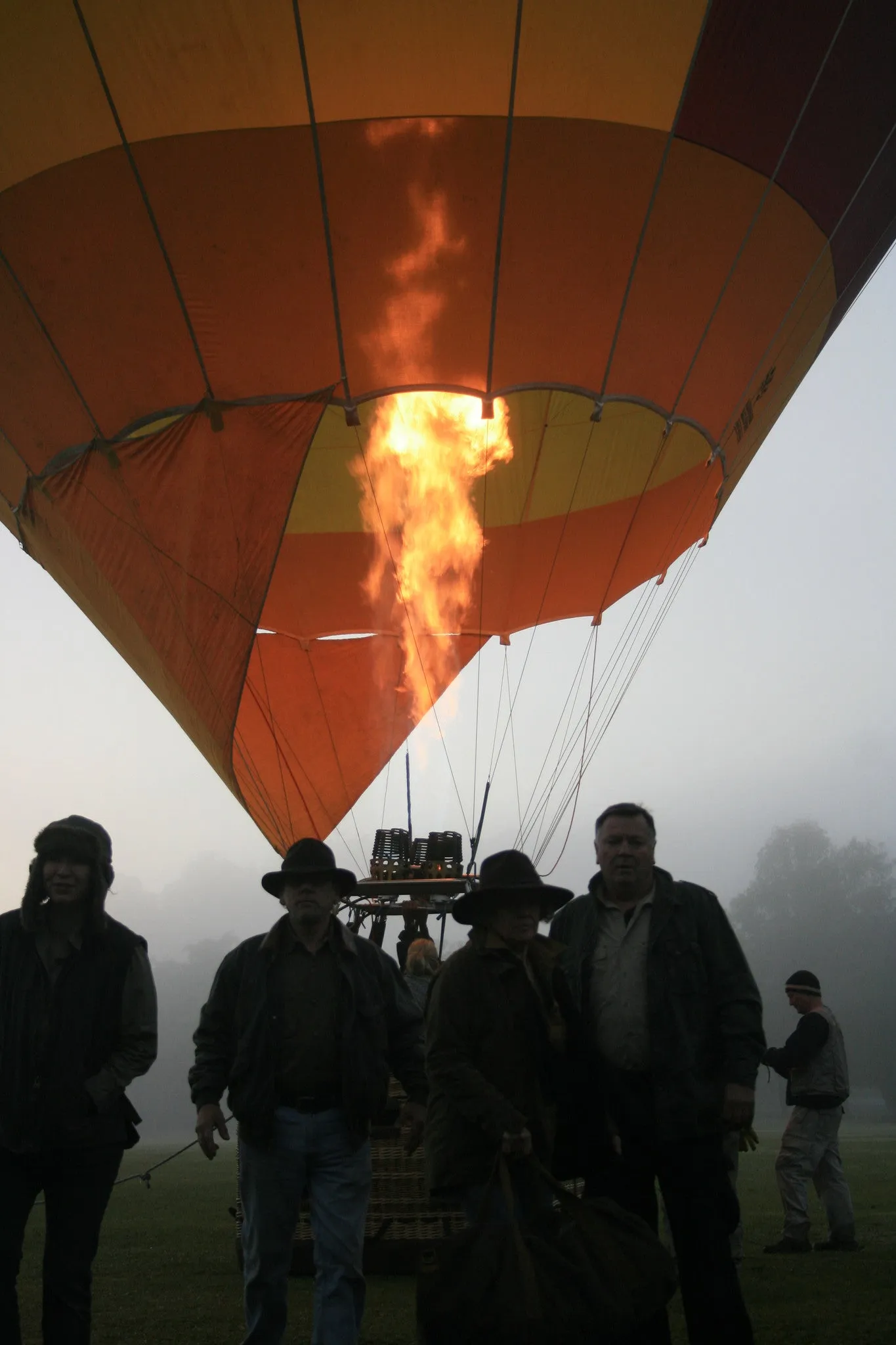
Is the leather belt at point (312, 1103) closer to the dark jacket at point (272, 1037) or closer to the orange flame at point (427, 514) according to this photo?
the dark jacket at point (272, 1037)

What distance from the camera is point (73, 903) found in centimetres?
328

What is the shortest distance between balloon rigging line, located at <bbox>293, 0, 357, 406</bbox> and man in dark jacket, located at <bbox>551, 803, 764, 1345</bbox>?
404 centimetres

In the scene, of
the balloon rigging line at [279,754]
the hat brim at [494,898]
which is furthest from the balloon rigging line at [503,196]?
the hat brim at [494,898]

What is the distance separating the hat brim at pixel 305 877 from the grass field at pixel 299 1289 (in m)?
1.40

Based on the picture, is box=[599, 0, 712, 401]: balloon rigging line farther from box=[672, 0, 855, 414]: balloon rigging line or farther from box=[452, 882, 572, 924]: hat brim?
box=[452, 882, 572, 924]: hat brim

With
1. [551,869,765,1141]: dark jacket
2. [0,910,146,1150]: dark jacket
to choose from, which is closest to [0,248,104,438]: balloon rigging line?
[0,910,146,1150]: dark jacket

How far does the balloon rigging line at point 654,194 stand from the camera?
6305 millimetres

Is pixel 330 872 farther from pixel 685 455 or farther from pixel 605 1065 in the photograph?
pixel 685 455

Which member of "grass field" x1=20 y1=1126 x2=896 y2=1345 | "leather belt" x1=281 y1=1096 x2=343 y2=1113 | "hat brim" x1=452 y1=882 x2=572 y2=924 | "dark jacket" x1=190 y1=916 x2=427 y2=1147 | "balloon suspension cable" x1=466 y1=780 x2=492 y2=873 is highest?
"balloon suspension cable" x1=466 y1=780 x2=492 y2=873

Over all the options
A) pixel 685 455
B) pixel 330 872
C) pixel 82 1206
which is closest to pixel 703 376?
pixel 685 455

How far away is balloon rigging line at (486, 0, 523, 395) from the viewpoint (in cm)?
601

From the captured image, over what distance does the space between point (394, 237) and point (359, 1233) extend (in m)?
4.97

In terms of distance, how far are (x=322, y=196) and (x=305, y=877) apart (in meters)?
4.11

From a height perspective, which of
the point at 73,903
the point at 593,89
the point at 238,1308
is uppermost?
the point at 593,89
